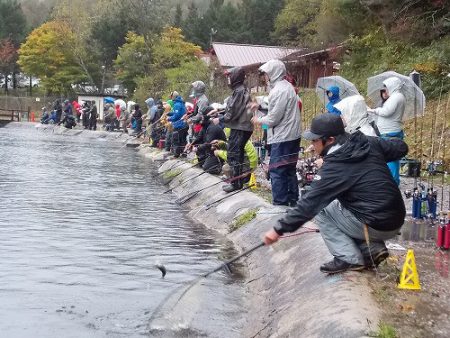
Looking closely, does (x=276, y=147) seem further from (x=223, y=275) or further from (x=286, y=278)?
(x=286, y=278)

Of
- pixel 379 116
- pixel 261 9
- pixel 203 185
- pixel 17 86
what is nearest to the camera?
pixel 379 116

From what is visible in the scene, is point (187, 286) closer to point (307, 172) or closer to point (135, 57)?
point (307, 172)

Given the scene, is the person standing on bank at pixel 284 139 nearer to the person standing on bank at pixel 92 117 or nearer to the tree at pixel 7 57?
the person standing on bank at pixel 92 117

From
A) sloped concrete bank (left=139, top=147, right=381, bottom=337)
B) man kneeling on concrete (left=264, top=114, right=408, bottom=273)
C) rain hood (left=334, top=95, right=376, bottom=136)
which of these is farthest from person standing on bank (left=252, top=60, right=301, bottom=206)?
man kneeling on concrete (left=264, top=114, right=408, bottom=273)

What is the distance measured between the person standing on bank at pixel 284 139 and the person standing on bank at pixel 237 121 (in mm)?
1692

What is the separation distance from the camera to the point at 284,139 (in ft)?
29.5

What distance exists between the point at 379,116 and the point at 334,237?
400 cm

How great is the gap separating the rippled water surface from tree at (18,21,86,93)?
4673 cm

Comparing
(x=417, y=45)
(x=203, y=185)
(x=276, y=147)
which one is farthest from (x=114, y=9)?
(x=276, y=147)

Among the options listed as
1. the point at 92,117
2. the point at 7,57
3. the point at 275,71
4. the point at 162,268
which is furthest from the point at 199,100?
the point at 7,57

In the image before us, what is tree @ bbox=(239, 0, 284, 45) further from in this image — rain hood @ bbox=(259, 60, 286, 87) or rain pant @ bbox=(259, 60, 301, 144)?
rain pant @ bbox=(259, 60, 301, 144)

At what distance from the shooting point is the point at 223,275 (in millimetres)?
7414

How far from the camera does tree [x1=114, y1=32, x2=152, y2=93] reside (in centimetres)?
5119

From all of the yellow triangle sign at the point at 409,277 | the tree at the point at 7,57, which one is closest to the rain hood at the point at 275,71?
the yellow triangle sign at the point at 409,277
